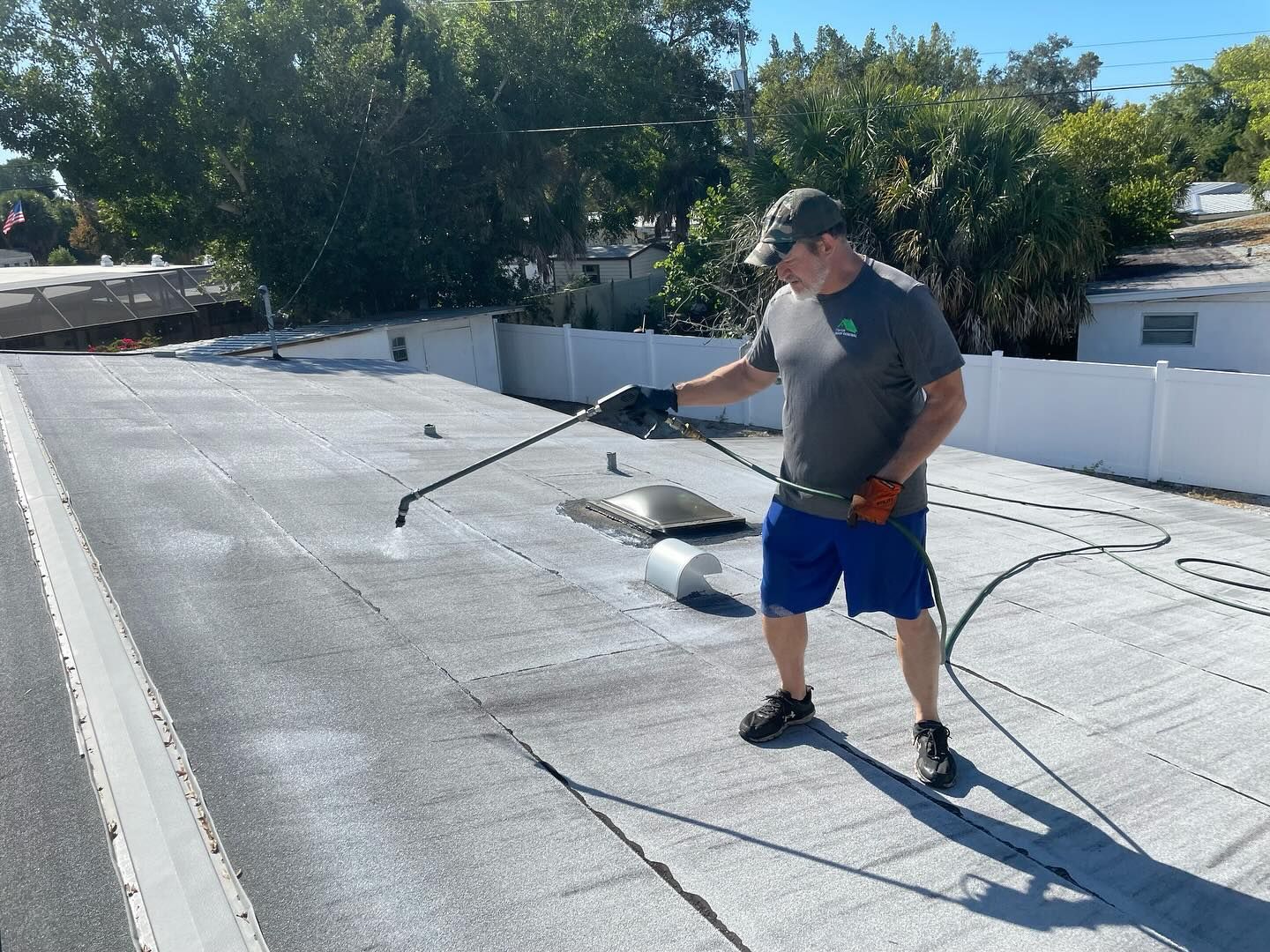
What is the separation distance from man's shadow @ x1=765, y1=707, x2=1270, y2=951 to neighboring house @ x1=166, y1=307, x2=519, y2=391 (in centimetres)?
1170

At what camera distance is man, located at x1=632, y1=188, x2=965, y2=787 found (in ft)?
8.89

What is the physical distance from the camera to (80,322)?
56.6 ft

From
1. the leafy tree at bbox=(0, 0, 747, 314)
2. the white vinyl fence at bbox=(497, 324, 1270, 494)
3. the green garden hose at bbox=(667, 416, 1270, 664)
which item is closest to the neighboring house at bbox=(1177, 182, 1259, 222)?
the white vinyl fence at bbox=(497, 324, 1270, 494)

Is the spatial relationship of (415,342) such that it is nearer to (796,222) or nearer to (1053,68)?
(796,222)

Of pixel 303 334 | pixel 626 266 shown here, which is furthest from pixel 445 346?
pixel 626 266

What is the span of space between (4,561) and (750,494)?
4.13 metres

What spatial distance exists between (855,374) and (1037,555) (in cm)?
291

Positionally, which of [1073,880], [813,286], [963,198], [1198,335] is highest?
[963,198]

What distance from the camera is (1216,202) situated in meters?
28.3

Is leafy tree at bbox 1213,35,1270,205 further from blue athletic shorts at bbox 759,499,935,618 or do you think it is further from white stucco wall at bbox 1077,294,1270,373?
blue athletic shorts at bbox 759,499,935,618

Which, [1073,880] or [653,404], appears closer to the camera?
[1073,880]

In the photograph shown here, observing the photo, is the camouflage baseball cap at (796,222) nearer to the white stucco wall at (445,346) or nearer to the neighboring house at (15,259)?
the white stucco wall at (445,346)

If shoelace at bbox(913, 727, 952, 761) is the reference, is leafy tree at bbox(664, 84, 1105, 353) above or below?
above

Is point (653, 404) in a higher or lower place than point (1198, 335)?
higher
